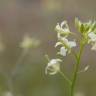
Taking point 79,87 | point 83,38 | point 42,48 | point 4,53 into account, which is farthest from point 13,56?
point 83,38

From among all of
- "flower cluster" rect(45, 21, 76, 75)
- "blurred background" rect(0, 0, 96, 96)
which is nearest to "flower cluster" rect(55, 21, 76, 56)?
"flower cluster" rect(45, 21, 76, 75)

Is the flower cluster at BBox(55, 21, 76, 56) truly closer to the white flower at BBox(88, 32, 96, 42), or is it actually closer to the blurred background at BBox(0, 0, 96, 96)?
the white flower at BBox(88, 32, 96, 42)

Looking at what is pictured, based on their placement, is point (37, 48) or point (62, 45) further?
point (37, 48)

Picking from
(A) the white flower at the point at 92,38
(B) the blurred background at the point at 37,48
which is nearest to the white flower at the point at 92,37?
(A) the white flower at the point at 92,38

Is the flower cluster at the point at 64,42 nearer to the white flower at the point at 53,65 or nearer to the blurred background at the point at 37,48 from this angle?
the white flower at the point at 53,65

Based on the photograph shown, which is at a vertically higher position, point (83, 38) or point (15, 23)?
point (15, 23)

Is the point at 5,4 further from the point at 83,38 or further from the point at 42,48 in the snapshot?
the point at 83,38

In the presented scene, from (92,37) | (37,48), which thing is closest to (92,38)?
(92,37)

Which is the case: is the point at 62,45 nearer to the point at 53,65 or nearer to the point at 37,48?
the point at 53,65
